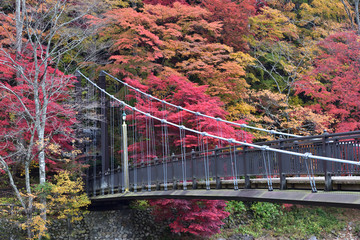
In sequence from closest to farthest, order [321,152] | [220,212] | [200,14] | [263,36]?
[321,152] < [220,212] < [200,14] < [263,36]

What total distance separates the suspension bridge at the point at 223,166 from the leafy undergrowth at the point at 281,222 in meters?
5.00

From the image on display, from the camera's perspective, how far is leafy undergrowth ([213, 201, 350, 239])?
1898 cm

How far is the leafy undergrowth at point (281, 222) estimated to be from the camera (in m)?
19.0

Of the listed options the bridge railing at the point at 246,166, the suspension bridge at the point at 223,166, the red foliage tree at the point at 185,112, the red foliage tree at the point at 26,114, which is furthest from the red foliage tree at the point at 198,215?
the red foliage tree at the point at 26,114

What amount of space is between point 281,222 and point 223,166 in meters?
11.3

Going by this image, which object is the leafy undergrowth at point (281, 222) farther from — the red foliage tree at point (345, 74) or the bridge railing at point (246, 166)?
the bridge railing at point (246, 166)

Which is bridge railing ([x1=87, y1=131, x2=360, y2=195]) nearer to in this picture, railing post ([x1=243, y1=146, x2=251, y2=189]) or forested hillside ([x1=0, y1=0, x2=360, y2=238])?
railing post ([x1=243, y1=146, x2=251, y2=189])

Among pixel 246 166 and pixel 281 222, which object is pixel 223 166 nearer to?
pixel 246 166

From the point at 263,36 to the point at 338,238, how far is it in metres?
12.9

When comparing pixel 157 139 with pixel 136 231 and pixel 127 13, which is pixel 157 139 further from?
pixel 127 13

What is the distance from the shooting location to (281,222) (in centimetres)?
2000

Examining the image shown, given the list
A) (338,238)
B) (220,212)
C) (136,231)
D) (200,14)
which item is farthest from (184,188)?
(200,14)

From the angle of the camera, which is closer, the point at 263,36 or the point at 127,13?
the point at 127,13

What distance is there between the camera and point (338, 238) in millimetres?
19422
